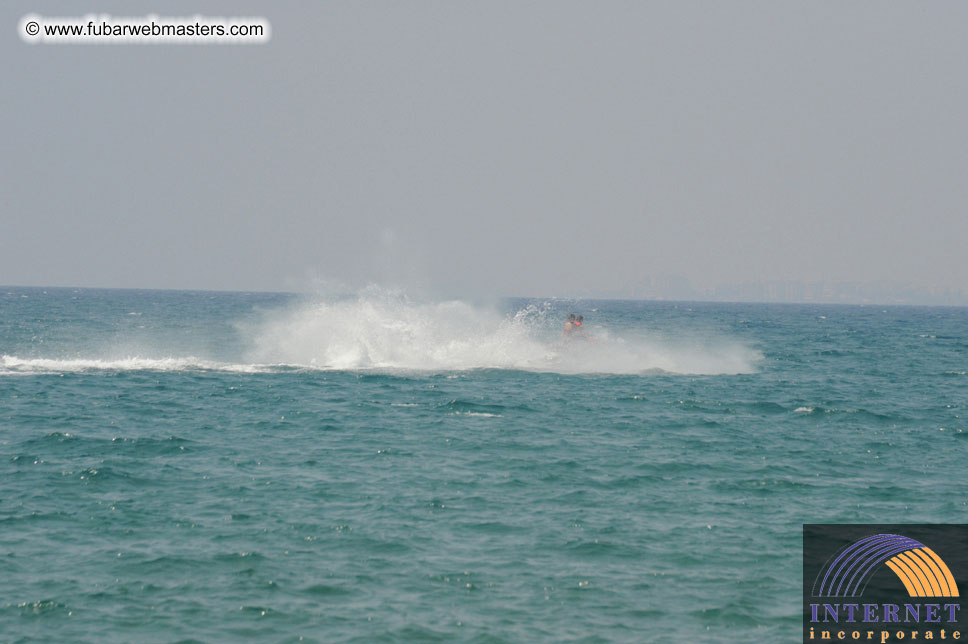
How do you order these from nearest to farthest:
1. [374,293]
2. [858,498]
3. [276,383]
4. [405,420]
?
1. [858,498]
2. [405,420]
3. [276,383]
4. [374,293]

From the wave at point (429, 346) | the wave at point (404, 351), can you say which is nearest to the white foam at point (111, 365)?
the wave at point (404, 351)

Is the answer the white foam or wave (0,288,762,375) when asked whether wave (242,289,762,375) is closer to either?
wave (0,288,762,375)

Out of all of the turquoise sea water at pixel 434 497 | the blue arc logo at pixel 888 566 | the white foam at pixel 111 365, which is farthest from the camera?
the white foam at pixel 111 365

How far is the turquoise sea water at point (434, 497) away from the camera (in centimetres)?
1310

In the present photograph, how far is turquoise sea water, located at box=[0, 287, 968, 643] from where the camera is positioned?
13.1 m

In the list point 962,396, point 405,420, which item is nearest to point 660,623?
point 405,420

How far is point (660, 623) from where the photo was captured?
12891mm

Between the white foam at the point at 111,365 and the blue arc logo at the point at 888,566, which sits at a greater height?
the white foam at the point at 111,365

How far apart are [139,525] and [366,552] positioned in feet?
15.3

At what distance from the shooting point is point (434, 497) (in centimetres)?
1900

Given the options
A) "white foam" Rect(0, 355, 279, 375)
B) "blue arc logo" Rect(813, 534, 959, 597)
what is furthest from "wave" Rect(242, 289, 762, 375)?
"blue arc logo" Rect(813, 534, 959, 597)

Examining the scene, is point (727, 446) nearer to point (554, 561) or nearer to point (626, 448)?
→ point (626, 448)

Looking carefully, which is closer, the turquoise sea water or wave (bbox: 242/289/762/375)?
the turquoise sea water

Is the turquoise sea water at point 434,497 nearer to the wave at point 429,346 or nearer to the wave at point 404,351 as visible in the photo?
the wave at point 404,351
